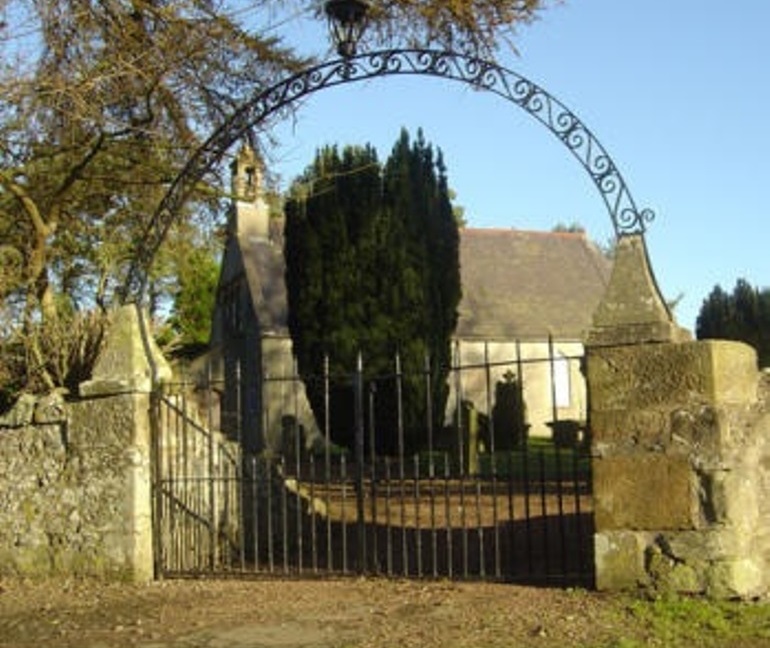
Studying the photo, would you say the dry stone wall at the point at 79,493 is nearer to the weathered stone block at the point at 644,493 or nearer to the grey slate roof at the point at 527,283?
the weathered stone block at the point at 644,493

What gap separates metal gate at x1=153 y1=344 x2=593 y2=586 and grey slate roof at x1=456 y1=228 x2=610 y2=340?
1836 cm

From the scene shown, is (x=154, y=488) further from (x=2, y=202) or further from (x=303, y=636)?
(x=2, y=202)

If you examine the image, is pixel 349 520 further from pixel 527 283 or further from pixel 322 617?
pixel 527 283

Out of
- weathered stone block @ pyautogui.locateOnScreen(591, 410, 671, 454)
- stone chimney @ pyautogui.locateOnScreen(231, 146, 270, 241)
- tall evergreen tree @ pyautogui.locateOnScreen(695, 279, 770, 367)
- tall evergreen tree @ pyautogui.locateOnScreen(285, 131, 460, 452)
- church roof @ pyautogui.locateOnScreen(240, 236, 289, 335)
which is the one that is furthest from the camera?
church roof @ pyautogui.locateOnScreen(240, 236, 289, 335)

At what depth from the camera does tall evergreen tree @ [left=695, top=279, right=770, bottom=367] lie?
24.6 metres

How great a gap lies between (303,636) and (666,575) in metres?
2.35

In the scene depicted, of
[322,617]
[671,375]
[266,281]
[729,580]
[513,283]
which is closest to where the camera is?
[729,580]

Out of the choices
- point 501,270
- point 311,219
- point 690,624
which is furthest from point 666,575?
point 501,270

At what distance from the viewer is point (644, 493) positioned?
6.32 meters

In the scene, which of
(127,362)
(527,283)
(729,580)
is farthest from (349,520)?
(527,283)

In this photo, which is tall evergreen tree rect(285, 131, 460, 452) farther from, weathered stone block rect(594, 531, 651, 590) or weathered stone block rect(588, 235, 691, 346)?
weathered stone block rect(594, 531, 651, 590)

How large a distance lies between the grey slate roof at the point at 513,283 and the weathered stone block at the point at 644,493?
71.9ft

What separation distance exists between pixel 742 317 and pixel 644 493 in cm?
2018

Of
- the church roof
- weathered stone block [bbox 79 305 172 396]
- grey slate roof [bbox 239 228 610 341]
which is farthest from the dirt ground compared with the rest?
grey slate roof [bbox 239 228 610 341]
